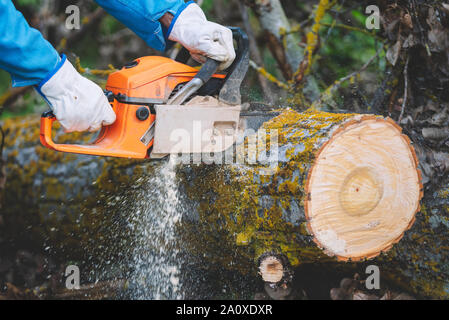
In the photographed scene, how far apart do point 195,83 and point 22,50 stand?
2.55 ft

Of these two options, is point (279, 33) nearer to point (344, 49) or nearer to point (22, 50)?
point (344, 49)

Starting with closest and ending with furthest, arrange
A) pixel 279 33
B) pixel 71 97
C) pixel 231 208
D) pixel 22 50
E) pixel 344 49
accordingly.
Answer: pixel 22 50
pixel 71 97
pixel 231 208
pixel 279 33
pixel 344 49

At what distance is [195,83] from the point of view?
6.88 ft

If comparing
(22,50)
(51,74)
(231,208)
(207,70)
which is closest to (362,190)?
(231,208)

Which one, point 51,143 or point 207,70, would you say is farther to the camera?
point 207,70


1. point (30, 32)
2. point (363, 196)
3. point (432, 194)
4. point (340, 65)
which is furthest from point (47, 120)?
point (340, 65)

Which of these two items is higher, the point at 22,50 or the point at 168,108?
the point at 22,50

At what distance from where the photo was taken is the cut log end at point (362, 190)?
1905mm

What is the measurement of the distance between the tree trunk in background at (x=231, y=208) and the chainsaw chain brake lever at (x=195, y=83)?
0.40 m

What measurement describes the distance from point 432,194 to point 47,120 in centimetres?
204

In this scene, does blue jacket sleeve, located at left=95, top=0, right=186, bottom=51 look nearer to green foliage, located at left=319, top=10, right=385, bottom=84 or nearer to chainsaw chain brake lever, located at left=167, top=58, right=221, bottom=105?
chainsaw chain brake lever, located at left=167, top=58, right=221, bottom=105

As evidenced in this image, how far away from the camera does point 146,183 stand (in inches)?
102

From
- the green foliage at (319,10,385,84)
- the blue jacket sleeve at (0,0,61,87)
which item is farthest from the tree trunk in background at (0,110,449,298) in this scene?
the green foliage at (319,10,385,84)

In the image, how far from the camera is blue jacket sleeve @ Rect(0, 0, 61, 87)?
5.89 feet
